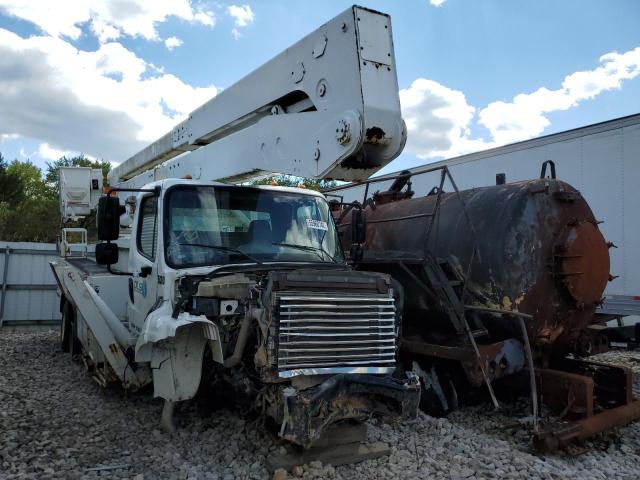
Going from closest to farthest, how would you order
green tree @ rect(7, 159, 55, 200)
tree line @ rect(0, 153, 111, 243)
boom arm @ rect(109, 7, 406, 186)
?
boom arm @ rect(109, 7, 406, 186) < tree line @ rect(0, 153, 111, 243) < green tree @ rect(7, 159, 55, 200)

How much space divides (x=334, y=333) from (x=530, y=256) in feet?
8.13

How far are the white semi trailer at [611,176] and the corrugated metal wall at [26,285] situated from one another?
9.74 meters

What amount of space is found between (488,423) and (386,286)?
2283mm

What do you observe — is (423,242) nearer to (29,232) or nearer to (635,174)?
(635,174)

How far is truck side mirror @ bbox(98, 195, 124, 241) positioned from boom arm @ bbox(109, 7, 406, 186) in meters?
1.20

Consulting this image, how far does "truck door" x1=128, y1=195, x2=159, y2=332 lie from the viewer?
506 cm

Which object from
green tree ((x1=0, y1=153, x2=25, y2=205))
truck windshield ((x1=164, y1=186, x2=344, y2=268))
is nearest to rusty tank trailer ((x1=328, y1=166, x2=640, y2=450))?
truck windshield ((x1=164, y1=186, x2=344, y2=268))

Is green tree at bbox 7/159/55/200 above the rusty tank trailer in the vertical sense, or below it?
above

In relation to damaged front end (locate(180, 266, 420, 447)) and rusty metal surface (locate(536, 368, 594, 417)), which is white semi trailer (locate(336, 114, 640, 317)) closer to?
rusty metal surface (locate(536, 368, 594, 417))

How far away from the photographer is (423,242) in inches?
246

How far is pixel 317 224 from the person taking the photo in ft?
18.0

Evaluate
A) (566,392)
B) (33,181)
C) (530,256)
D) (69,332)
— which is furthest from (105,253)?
(33,181)

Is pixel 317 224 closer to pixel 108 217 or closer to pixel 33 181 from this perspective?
pixel 108 217

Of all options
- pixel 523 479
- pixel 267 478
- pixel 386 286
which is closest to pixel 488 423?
pixel 523 479
